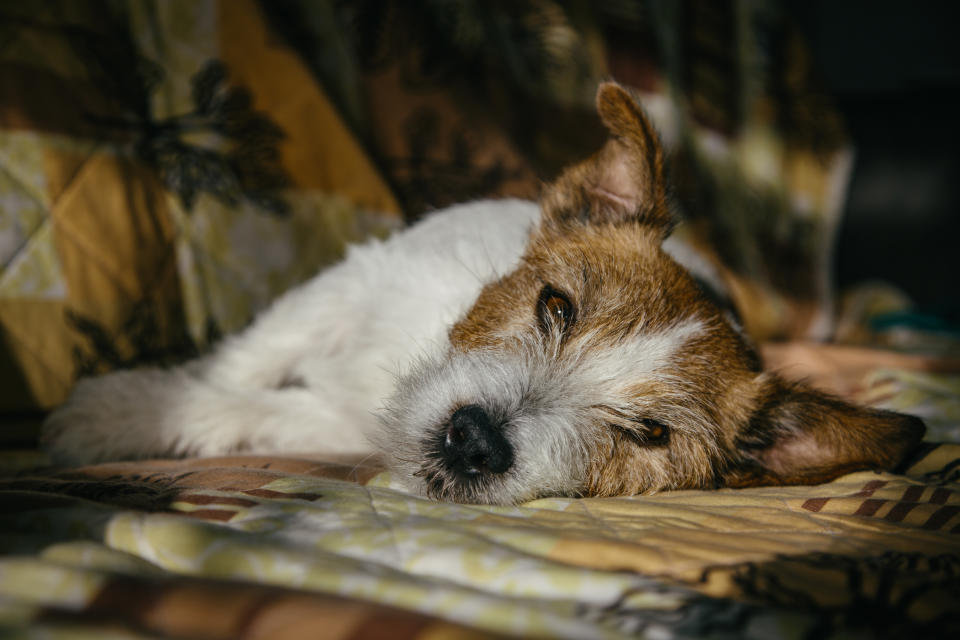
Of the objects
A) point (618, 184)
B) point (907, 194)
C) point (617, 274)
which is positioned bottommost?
point (617, 274)

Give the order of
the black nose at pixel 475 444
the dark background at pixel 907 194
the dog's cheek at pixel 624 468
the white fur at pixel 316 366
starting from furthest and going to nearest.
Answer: the dark background at pixel 907 194
the white fur at pixel 316 366
the dog's cheek at pixel 624 468
the black nose at pixel 475 444

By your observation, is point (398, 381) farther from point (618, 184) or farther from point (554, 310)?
point (618, 184)

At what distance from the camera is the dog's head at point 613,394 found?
49.3 inches

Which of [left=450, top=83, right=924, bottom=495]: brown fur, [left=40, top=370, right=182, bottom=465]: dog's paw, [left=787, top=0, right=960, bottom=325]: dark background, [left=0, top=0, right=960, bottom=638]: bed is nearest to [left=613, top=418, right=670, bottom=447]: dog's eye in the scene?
[left=450, top=83, right=924, bottom=495]: brown fur

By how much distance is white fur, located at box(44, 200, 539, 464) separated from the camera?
5.23 feet

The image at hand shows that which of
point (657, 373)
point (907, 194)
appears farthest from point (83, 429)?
point (907, 194)

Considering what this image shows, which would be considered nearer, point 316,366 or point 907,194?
point 316,366

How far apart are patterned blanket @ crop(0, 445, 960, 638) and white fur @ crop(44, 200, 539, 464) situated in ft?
1.47

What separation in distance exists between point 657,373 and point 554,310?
27 cm

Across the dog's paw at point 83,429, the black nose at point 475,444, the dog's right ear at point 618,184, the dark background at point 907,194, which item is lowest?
the dog's paw at point 83,429

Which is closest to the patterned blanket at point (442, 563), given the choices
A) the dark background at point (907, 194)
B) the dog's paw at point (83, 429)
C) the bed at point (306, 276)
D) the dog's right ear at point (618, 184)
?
the bed at point (306, 276)

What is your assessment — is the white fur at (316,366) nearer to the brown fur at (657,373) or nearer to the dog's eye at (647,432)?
the brown fur at (657,373)

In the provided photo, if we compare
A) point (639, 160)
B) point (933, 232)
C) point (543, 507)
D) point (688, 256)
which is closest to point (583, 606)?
point (543, 507)

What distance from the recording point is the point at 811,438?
58.4 inches
